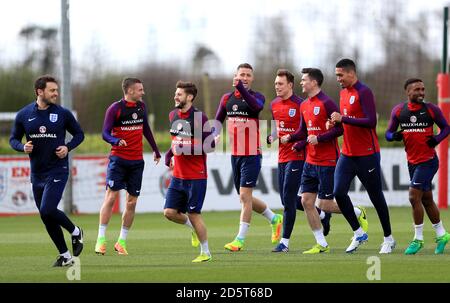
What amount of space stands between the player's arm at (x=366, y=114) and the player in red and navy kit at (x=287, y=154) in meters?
1.41

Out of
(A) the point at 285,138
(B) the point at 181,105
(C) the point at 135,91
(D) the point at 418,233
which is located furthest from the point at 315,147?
(C) the point at 135,91

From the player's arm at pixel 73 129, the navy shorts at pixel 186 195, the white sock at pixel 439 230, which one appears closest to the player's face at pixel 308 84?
the navy shorts at pixel 186 195

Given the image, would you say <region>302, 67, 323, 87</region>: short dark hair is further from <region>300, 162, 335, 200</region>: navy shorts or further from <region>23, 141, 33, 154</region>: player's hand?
<region>23, 141, 33, 154</region>: player's hand

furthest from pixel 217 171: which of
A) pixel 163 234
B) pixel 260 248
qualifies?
pixel 260 248

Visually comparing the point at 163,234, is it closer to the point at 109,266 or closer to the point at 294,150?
the point at 294,150

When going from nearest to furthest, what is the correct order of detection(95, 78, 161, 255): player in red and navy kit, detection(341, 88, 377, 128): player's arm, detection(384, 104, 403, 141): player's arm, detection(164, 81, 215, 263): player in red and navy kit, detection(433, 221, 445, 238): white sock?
detection(164, 81, 215, 263): player in red and navy kit, detection(341, 88, 377, 128): player's arm, detection(433, 221, 445, 238): white sock, detection(384, 104, 403, 141): player's arm, detection(95, 78, 161, 255): player in red and navy kit

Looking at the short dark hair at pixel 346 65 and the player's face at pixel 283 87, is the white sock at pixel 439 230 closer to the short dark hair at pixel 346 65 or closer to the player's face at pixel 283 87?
the short dark hair at pixel 346 65

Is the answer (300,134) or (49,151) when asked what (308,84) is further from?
(49,151)

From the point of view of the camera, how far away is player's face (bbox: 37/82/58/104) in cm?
1262

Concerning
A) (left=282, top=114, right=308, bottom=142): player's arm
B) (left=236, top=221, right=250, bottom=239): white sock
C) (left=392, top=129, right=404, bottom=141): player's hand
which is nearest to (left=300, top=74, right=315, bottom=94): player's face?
(left=282, top=114, right=308, bottom=142): player's arm

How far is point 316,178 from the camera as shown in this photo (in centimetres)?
1405

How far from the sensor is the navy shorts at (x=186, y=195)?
12.8 m

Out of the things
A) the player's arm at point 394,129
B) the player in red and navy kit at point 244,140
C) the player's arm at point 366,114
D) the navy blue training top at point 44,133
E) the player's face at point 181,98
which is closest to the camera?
the navy blue training top at point 44,133

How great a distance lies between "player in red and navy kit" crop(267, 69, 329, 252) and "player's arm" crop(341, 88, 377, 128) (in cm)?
141
